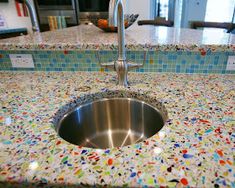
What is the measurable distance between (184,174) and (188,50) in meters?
0.61

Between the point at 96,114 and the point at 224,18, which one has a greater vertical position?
the point at 224,18

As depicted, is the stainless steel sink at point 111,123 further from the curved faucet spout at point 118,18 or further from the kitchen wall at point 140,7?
the kitchen wall at point 140,7

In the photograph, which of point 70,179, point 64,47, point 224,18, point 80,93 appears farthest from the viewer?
Result: point 224,18

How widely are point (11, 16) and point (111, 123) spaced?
3.49 m

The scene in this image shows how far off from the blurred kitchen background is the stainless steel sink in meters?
2.30

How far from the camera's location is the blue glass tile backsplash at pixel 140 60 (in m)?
0.88

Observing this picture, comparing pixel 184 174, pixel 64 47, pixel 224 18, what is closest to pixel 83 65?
pixel 64 47

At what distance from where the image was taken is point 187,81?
83 centimetres

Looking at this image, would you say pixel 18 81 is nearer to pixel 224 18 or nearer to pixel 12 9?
pixel 12 9

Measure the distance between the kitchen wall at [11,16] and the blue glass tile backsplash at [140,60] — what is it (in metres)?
2.80

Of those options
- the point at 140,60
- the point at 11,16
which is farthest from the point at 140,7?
the point at 140,60

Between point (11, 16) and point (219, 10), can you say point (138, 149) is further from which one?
point (219, 10)

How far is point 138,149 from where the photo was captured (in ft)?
1.43

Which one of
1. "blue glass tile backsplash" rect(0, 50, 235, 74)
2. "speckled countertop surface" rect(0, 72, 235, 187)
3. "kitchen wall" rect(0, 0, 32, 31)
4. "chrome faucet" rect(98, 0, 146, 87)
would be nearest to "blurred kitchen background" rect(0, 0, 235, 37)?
"kitchen wall" rect(0, 0, 32, 31)
